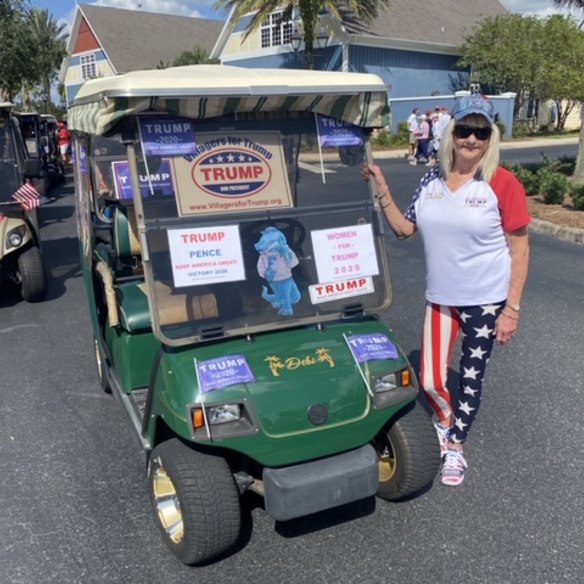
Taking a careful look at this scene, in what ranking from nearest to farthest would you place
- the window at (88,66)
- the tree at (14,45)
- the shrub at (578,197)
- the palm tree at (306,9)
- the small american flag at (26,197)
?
1. the small american flag at (26,197)
2. the shrub at (578,197)
3. the tree at (14,45)
4. the palm tree at (306,9)
5. the window at (88,66)

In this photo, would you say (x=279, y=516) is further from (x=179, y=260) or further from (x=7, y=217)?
(x=7, y=217)

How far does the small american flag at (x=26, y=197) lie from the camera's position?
6367 millimetres

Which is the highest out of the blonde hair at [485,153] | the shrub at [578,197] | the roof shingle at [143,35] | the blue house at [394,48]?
the roof shingle at [143,35]

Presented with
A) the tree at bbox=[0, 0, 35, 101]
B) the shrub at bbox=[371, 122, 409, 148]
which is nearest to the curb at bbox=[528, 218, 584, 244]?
the tree at bbox=[0, 0, 35, 101]

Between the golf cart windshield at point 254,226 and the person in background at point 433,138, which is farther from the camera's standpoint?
the person in background at point 433,138

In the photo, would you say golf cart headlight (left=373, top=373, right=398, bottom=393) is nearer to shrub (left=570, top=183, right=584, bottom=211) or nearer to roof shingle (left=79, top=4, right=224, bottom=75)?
shrub (left=570, top=183, right=584, bottom=211)

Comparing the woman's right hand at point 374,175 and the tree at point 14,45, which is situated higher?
the tree at point 14,45

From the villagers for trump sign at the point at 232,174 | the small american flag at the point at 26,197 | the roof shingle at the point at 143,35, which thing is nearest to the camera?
the villagers for trump sign at the point at 232,174

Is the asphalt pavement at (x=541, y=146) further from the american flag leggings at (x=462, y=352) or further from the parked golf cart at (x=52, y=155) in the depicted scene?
the parked golf cart at (x=52, y=155)

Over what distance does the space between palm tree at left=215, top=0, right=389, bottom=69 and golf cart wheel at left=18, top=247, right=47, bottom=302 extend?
17.6 metres

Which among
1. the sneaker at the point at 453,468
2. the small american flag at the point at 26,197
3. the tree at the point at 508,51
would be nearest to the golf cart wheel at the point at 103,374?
the sneaker at the point at 453,468

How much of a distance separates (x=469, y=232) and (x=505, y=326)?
18.3 inches

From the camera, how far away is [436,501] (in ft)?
10.0

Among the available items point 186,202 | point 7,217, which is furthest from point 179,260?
point 7,217
